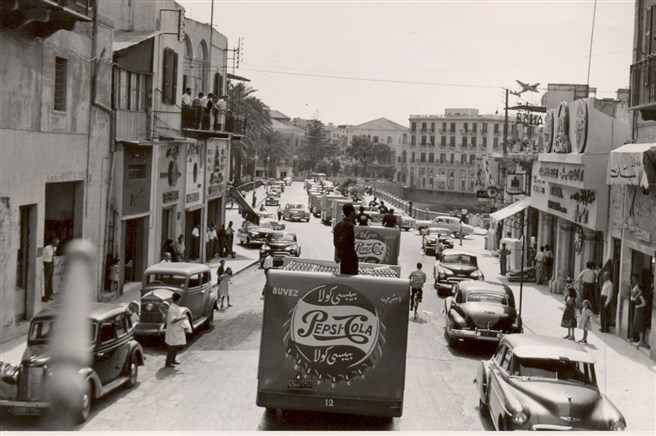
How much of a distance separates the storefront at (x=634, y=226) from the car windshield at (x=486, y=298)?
12.0ft

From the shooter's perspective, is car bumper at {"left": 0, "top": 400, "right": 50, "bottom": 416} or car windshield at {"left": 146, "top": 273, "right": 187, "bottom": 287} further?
car windshield at {"left": 146, "top": 273, "right": 187, "bottom": 287}

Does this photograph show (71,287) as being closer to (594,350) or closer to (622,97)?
(594,350)

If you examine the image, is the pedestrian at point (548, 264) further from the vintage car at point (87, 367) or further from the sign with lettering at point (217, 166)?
the vintage car at point (87, 367)

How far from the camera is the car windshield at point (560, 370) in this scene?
11.6 metres

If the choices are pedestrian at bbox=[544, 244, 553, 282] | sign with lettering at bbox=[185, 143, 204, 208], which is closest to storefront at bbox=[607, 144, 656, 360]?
pedestrian at bbox=[544, 244, 553, 282]

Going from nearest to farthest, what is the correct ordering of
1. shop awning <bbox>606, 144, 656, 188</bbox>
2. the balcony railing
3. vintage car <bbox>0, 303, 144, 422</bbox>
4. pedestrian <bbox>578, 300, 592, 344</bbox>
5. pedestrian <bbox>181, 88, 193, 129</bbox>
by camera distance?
vintage car <bbox>0, 303, 144, 422</bbox> < shop awning <bbox>606, 144, 656, 188</bbox> < the balcony railing < pedestrian <bbox>578, 300, 592, 344</bbox> < pedestrian <bbox>181, 88, 193, 129</bbox>

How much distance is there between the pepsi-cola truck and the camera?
11461 millimetres

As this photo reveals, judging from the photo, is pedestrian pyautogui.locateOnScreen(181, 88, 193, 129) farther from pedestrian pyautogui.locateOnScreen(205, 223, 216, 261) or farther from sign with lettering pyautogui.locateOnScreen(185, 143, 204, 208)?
pedestrian pyautogui.locateOnScreen(205, 223, 216, 261)

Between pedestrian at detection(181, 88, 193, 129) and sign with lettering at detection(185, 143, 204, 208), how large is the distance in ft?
3.19

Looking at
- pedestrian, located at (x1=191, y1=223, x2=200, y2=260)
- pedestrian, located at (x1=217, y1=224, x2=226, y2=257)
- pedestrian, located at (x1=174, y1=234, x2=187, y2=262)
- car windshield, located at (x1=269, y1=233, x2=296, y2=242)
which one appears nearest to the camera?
pedestrian, located at (x1=174, y1=234, x2=187, y2=262)

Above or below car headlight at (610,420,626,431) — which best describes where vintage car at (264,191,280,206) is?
above

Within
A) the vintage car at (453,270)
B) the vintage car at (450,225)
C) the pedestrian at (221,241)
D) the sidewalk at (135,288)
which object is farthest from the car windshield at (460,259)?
the vintage car at (450,225)

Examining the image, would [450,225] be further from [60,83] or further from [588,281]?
[60,83]

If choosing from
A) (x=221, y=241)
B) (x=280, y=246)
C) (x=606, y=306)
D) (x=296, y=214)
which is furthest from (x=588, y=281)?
(x=296, y=214)
